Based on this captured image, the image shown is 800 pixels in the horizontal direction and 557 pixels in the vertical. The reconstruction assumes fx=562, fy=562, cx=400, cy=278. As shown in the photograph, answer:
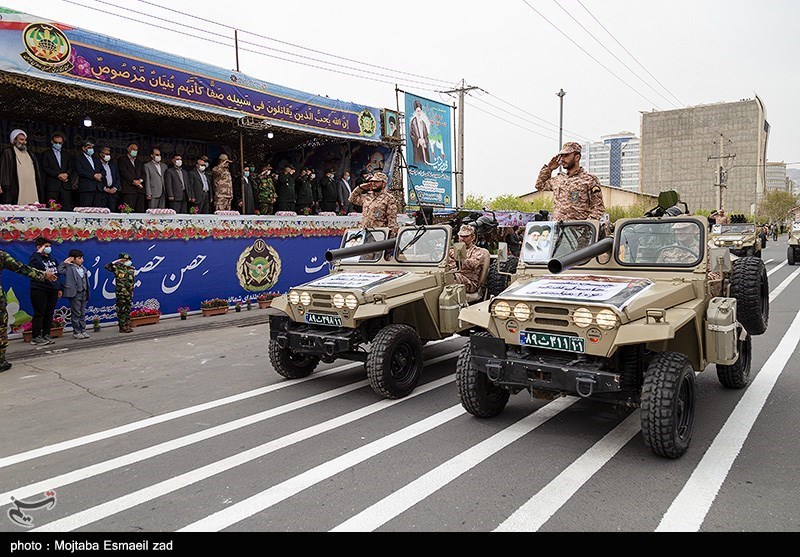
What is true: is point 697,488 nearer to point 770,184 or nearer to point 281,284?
point 281,284

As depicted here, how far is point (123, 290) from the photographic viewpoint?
10852mm

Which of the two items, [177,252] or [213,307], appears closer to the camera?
[177,252]

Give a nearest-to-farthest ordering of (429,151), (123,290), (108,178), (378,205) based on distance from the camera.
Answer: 1. (378,205)
2. (123,290)
3. (108,178)
4. (429,151)

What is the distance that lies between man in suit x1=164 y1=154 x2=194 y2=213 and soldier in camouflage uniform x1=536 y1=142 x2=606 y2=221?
410 inches

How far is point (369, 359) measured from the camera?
6.15 meters

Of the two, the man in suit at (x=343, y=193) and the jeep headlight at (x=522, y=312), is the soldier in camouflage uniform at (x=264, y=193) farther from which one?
the jeep headlight at (x=522, y=312)

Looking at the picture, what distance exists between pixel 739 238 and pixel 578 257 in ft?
61.6

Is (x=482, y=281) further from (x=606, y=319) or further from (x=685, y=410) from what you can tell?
(x=685, y=410)

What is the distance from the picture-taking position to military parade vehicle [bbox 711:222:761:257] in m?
20.0

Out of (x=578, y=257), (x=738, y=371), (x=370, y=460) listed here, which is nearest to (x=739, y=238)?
(x=738, y=371)

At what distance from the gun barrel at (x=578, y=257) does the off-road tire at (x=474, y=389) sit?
2.84 ft

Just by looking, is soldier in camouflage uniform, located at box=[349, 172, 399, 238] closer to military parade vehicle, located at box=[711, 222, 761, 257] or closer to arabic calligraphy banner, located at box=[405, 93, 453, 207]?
arabic calligraphy banner, located at box=[405, 93, 453, 207]

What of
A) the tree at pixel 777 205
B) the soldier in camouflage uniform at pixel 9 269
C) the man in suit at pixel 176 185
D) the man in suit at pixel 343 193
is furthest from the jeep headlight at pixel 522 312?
the tree at pixel 777 205
